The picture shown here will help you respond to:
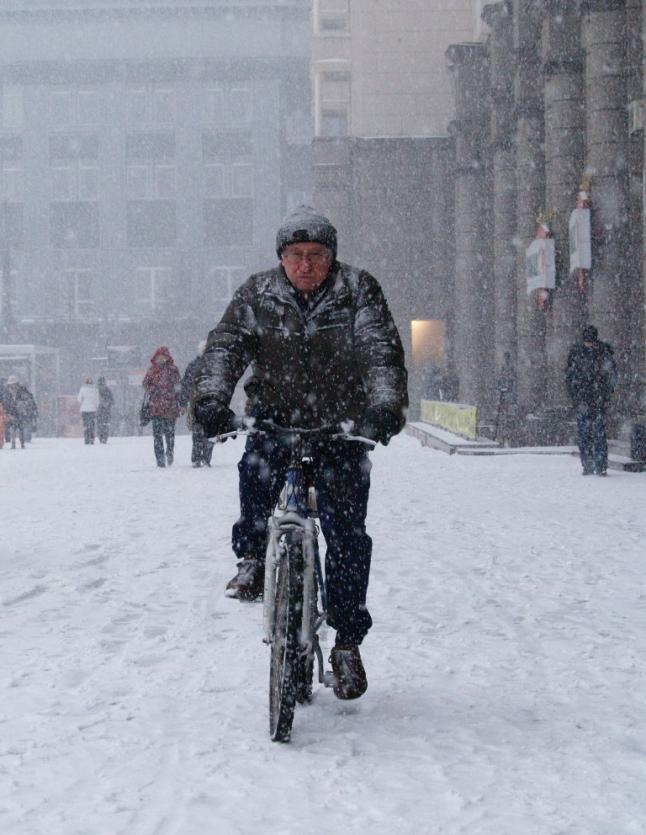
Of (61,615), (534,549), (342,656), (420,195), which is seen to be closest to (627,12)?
(534,549)

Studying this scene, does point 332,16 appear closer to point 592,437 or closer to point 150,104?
point 150,104

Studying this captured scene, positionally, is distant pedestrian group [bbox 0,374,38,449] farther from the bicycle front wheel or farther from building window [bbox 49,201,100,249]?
building window [bbox 49,201,100,249]

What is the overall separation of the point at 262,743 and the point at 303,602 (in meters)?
0.48

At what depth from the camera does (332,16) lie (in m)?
50.2

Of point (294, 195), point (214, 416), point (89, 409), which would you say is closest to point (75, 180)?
point (294, 195)

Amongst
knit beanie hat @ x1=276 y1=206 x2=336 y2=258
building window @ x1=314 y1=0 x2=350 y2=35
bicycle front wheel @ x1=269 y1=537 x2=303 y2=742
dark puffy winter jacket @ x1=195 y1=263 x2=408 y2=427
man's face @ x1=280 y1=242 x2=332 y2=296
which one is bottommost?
bicycle front wheel @ x1=269 y1=537 x2=303 y2=742

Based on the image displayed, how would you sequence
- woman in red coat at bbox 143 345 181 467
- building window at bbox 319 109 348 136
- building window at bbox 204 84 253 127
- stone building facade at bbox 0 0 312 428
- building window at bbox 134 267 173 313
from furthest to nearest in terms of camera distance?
building window at bbox 204 84 253 127
stone building facade at bbox 0 0 312 428
building window at bbox 134 267 173 313
building window at bbox 319 109 348 136
woman in red coat at bbox 143 345 181 467

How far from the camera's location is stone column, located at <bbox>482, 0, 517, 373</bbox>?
3173 cm

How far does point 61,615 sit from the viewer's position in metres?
7.02

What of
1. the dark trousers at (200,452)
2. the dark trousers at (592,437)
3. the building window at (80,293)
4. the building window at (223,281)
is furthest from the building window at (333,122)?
the dark trousers at (592,437)

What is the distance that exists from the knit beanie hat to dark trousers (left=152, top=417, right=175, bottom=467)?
14591 mm

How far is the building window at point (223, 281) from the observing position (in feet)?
213

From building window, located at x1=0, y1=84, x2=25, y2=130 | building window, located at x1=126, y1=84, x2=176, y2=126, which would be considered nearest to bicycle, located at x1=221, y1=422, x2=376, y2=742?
building window, located at x1=126, y1=84, x2=176, y2=126

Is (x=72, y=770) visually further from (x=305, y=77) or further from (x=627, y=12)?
(x=305, y=77)
